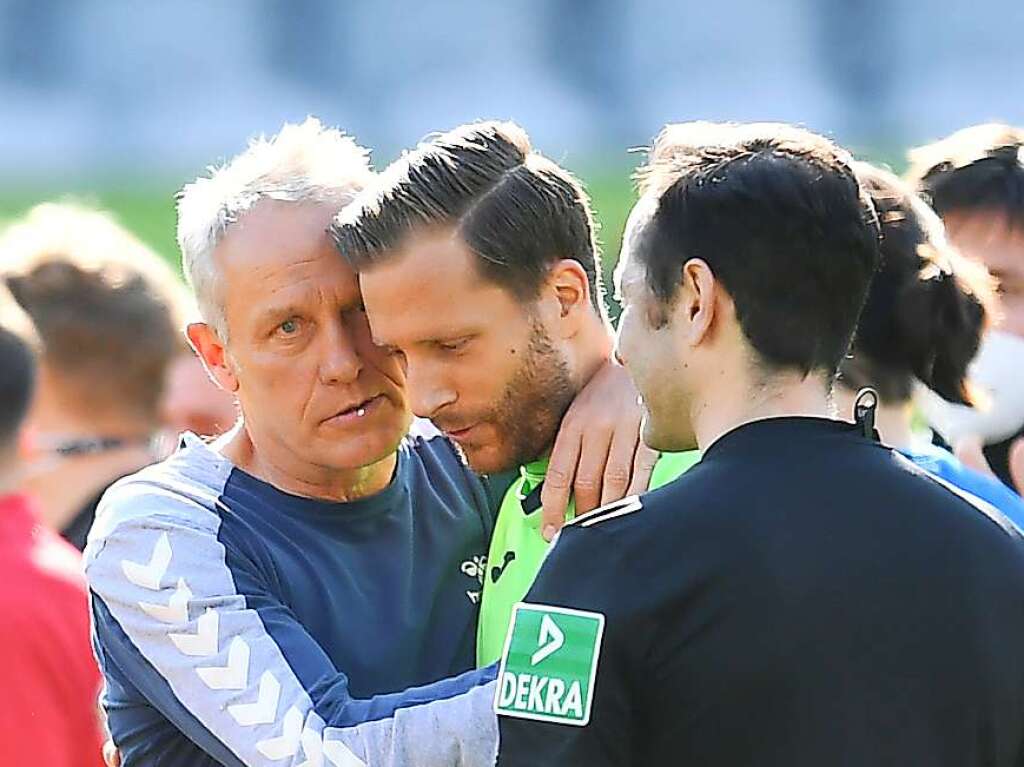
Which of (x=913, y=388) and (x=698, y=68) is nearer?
(x=913, y=388)

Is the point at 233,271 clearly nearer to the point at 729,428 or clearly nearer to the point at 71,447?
the point at 729,428

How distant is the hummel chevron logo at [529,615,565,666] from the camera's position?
165 cm

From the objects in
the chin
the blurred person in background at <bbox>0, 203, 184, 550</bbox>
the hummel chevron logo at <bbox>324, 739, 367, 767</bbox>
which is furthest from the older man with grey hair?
the blurred person in background at <bbox>0, 203, 184, 550</bbox>

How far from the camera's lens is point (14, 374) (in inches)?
119

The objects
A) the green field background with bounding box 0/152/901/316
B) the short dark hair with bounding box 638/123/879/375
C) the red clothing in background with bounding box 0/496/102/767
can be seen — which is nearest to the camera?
the short dark hair with bounding box 638/123/879/375

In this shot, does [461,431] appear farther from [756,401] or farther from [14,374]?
[14,374]

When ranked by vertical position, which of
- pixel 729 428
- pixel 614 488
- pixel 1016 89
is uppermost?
pixel 729 428

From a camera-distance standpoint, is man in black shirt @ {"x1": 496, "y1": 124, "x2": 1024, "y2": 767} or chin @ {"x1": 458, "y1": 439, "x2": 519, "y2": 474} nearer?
man in black shirt @ {"x1": 496, "y1": 124, "x2": 1024, "y2": 767}

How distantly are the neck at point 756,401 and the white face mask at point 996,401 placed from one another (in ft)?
4.82

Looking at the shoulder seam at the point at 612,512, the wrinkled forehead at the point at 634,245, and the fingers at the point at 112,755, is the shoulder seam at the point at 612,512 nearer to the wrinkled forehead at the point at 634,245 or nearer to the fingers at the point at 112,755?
the wrinkled forehead at the point at 634,245

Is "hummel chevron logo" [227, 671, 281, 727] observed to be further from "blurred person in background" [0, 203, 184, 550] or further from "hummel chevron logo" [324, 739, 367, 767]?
"blurred person in background" [0, 203, 184, 550]

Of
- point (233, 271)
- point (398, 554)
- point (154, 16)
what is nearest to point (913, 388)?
point (398, 554)

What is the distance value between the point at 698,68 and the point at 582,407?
1726cm

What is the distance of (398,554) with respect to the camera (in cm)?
227
